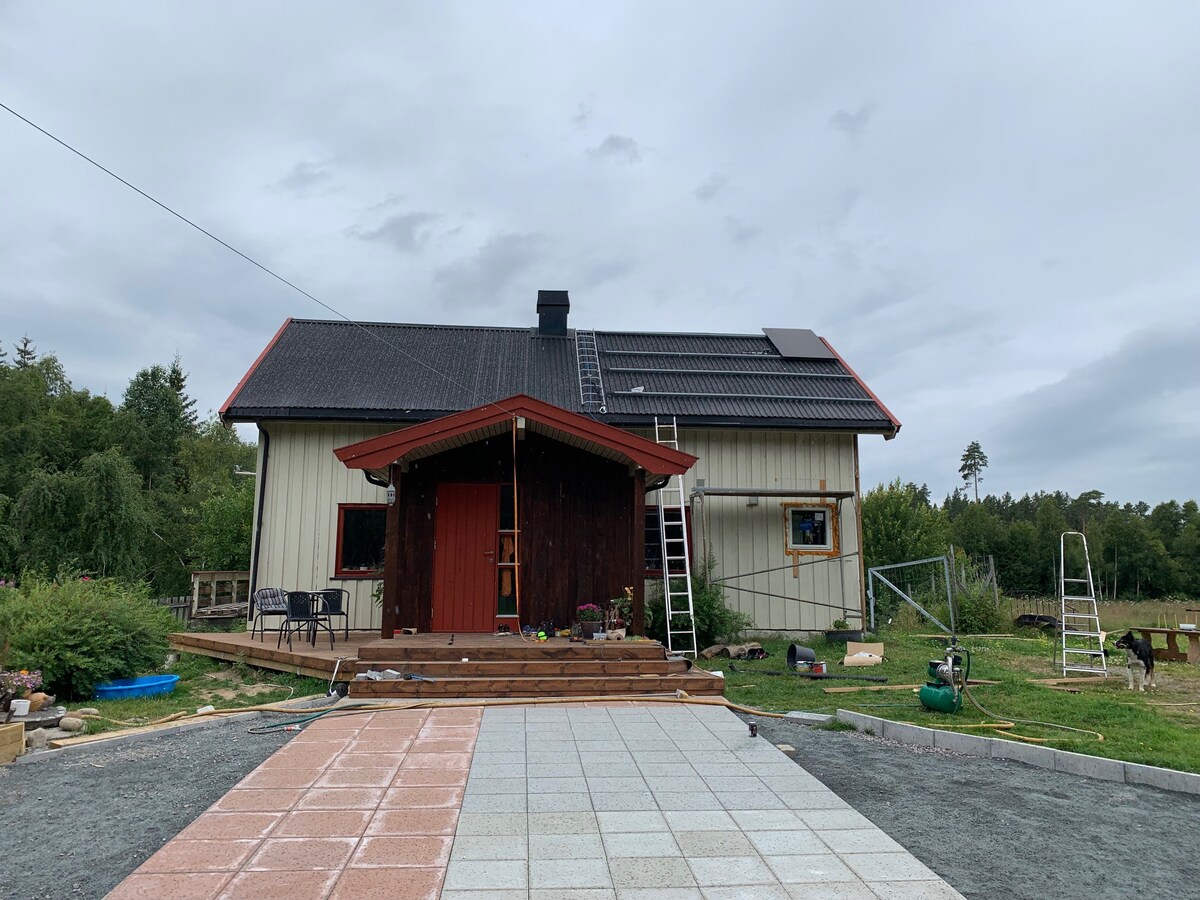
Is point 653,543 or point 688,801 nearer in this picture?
point 688,801


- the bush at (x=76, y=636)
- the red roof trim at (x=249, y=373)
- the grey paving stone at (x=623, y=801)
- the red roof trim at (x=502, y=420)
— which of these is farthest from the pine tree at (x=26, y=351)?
the grey paving stone at (x=623, y=801)

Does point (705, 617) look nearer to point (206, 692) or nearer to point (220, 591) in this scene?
point (206, 692)

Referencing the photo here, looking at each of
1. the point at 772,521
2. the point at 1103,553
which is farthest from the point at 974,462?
the point at 772,521

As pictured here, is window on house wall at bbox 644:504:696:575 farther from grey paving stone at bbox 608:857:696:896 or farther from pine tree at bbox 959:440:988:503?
pine tree at bbox 959:440:988:503

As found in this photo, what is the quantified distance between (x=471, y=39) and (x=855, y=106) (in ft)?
16.8

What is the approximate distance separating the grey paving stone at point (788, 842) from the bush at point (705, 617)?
714 cm

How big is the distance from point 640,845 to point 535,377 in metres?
11.2

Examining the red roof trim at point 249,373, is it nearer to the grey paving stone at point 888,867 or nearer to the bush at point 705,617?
the bush at point 705,617

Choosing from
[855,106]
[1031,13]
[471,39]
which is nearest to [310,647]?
[471,39]

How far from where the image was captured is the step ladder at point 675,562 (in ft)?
37.2

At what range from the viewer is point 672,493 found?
13414 mm

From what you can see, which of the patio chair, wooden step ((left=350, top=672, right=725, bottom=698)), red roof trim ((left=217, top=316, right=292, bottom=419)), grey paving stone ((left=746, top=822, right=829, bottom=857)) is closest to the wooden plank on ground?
wooden step ((left=350, top=672, right=725, bottom=698))

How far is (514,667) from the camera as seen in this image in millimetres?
8633

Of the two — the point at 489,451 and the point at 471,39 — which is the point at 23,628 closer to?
the point at 489,451
